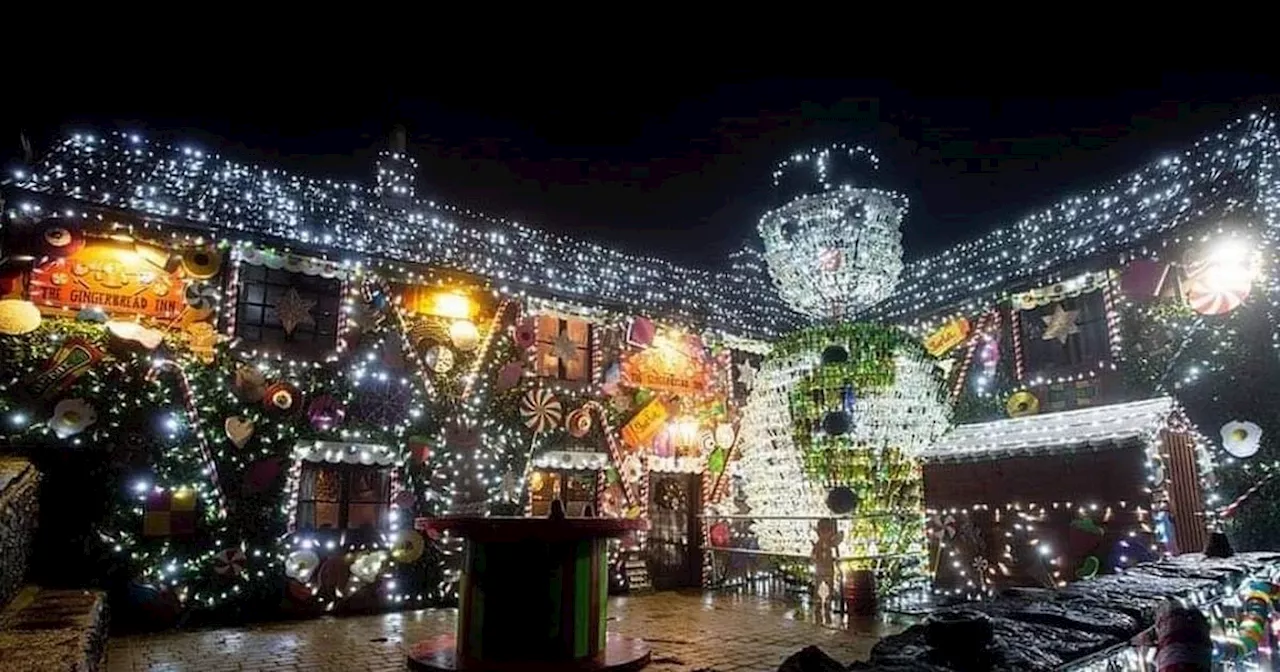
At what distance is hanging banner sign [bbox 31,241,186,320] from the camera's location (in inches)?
359

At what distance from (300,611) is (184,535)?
178 centimetres

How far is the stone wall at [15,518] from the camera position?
19.9ft

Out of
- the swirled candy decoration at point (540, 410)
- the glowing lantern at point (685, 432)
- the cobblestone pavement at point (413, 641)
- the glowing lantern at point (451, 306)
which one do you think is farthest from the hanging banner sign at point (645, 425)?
the glowing lantern at point (451, 306)

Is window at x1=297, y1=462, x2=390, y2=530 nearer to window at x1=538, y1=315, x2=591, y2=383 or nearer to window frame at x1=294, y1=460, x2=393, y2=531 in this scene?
window frame at x1=294, y1=460, x2=393, y2=531

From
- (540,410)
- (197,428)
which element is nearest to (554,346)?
(540,410)

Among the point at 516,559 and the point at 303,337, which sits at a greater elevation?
the point at 303,337

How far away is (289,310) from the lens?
1070 centimetres

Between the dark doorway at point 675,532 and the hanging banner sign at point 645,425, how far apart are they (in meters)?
0.82

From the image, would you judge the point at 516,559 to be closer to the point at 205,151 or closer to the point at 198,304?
the point at 198,304

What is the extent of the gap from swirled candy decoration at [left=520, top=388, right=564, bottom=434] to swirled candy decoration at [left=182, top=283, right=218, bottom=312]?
470 cm

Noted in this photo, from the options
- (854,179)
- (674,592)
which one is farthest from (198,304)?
(854,179)

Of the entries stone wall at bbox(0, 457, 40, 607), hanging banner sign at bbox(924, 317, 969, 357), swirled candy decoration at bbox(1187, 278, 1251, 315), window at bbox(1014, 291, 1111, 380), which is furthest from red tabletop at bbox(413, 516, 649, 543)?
hanging banner sign at bbox(924, 317, 969, 357)

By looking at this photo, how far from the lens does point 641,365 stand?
1381cm

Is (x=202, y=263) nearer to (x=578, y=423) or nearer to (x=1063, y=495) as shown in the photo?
(x=578, y=423)
